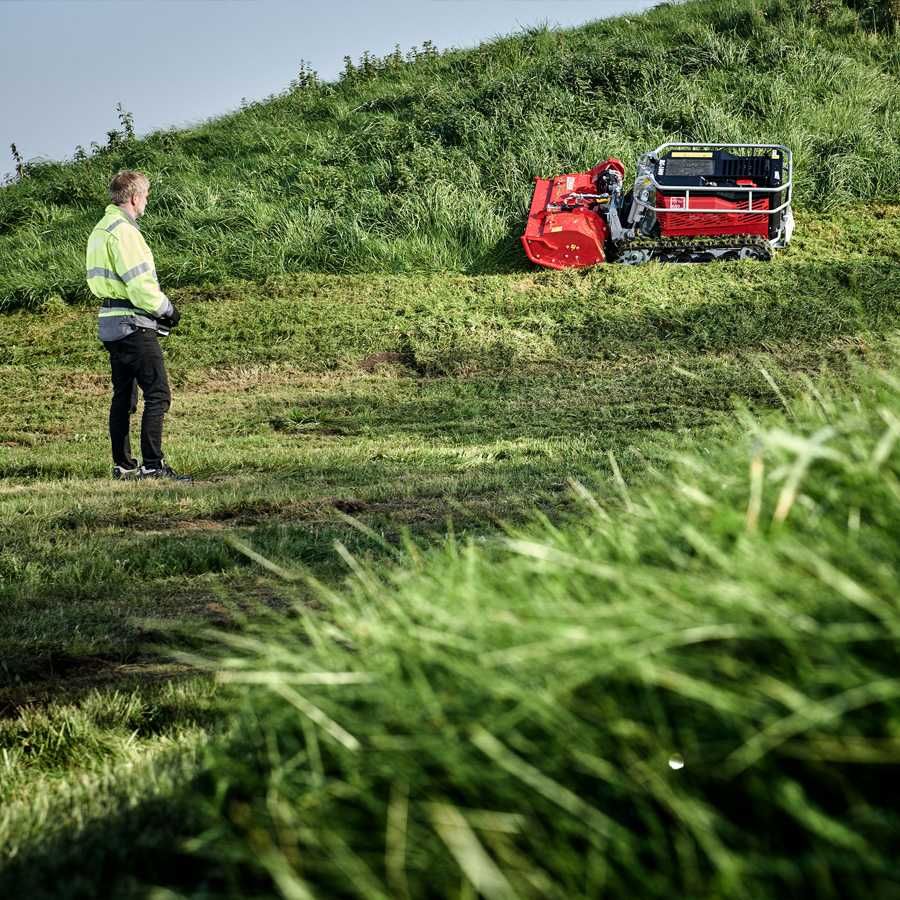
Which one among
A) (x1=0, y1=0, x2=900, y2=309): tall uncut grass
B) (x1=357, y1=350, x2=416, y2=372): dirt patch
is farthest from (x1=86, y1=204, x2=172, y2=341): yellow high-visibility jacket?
(x1=0, y1=0, x2=900, y2=309): tall uncut grass

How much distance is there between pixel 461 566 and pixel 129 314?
5783 mm

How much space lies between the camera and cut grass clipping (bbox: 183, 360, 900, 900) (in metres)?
1.44

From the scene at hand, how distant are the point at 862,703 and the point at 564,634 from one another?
1.34ft

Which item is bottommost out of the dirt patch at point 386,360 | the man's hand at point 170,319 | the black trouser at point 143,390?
the dirt patch at point 386,360

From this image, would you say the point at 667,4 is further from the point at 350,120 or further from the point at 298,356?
the point at 298,356

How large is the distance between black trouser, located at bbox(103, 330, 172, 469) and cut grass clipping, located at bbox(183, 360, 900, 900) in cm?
590

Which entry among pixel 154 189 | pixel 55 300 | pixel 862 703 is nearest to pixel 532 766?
pixel 862 703

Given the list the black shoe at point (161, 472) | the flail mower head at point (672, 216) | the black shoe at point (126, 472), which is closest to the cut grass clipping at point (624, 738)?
the black shoe at point (161, 472)

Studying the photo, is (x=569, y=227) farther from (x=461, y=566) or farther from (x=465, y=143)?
(x=461, y=566)

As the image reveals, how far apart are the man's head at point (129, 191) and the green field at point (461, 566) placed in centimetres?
186

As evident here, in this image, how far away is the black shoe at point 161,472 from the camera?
7398 mm

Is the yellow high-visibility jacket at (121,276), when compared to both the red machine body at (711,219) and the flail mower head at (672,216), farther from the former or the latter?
the red machine body at (711,219)

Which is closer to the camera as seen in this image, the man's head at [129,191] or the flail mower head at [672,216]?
the man's head at [129,191]

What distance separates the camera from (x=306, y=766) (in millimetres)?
1815
